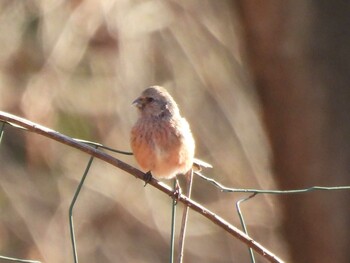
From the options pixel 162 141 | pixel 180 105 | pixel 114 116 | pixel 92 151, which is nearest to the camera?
pixel 92 151

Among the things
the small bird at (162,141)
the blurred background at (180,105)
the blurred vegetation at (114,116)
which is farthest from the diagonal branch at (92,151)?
the blurred vegetation at (114,116)

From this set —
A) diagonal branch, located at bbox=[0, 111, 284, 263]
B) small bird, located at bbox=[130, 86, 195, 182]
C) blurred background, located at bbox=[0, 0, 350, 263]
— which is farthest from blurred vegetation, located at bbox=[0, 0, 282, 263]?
diagonal branch, located at bbox=[0, 111, 284, 263]

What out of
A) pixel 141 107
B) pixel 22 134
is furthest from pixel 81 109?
pixel 141 107

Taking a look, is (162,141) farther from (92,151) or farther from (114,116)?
(114,116)

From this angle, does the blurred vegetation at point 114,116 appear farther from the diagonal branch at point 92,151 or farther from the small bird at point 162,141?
the diagonal branch at point 92,151

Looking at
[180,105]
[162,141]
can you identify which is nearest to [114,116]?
[180,105]

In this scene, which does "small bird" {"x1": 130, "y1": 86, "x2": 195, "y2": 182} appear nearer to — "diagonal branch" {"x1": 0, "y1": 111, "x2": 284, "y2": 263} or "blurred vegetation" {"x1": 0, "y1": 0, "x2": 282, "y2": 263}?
"diagonal branch" {"x1": 0, "y1": 111, "x2": 284, "y2": 263}
